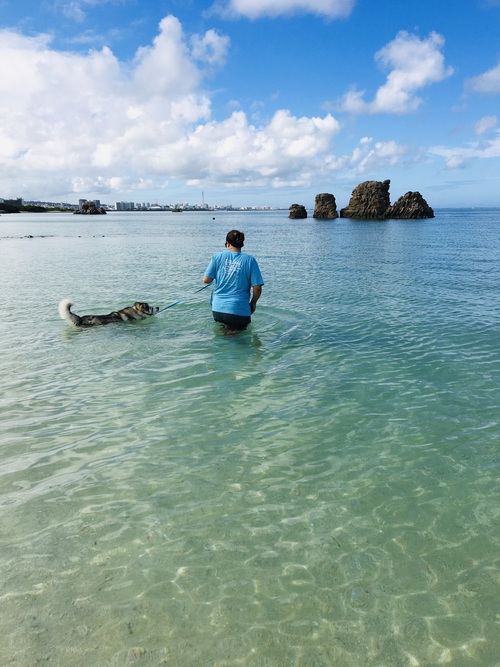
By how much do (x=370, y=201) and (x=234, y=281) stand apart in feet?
523

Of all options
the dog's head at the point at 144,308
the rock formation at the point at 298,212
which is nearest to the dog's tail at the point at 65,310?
the dog's head at the point at 144,308

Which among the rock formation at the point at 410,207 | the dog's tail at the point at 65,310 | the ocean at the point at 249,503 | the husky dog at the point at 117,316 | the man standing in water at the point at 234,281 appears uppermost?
the rock formation at the point at 410,207

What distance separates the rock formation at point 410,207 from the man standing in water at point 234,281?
156219 mm

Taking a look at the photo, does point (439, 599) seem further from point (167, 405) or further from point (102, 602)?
point (167, 405)

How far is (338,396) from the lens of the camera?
8.62 meters

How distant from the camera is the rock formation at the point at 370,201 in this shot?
155 meters

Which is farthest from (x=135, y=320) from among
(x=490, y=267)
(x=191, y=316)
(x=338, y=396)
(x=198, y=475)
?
(x=490, y=267)

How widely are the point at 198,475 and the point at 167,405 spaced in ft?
8.25

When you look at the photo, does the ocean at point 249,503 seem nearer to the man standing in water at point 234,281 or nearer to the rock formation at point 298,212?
the man standing in water at point 234,281

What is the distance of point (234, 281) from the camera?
38.5 ft

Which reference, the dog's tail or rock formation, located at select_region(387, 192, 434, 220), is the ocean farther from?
rock formation, located at select_region(387, 192, 434, 220)

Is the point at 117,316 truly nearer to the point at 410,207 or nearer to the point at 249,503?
the point at 249,503

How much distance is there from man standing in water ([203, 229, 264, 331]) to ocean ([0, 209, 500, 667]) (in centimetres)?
83

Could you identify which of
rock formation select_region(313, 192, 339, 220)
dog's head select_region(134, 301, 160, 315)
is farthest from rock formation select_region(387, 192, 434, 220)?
dog's head select_region(134, 301, 160, 315)
